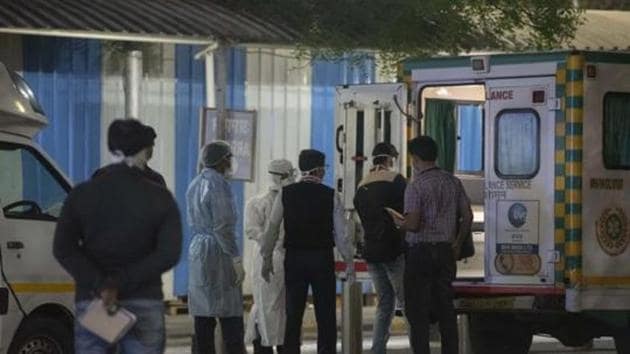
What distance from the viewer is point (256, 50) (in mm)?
22078

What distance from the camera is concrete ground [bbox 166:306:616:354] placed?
18328 millimetres

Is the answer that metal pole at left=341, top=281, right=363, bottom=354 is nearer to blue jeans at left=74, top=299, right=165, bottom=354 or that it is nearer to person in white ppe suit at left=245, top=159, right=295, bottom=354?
person in white ppe suit at left=245, top=159, right=295, bottom=354

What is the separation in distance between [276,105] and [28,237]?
31.6ft

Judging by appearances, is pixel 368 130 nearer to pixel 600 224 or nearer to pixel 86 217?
pixel 600 224

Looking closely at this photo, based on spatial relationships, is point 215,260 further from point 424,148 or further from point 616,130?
point 616,130

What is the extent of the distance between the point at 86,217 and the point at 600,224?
6.23 meters

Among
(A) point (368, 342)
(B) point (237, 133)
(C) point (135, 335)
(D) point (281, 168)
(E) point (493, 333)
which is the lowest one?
(A) point (368, 342)

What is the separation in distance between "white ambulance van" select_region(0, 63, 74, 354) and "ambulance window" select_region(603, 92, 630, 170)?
425cm

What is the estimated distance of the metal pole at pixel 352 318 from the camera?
15.0m

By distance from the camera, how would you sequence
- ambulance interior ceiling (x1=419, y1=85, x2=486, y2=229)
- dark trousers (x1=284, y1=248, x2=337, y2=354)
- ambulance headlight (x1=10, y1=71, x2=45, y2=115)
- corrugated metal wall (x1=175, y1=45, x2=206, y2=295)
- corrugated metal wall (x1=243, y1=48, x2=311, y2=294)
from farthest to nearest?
corrugated metal wall (x1=243, y1=48, x2=311, y2=294), corrugated metal wall (x1=175, y1=45, x2=206, y2=295), ambulance interior ceiling (x1=419, y1=85, x2=486, y2=229), dark trousers (x1=284, y1=248, x2=337, y2=354), ambulance headlight (x1=10, y1=71, x2=45, y2=115)

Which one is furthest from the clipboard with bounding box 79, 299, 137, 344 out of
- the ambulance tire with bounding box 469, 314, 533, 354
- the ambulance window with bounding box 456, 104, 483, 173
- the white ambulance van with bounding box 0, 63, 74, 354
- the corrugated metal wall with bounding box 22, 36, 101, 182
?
the corrugated metal wall with bounding box 22, 36, 101, 182

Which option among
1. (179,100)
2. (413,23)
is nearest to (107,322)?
(413,23)

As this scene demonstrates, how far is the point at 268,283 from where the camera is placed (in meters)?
15.4

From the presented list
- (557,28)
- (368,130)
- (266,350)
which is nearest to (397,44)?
(557,28)
